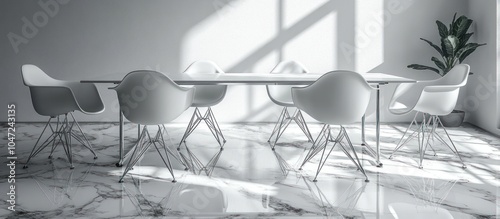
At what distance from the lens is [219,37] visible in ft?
21.1

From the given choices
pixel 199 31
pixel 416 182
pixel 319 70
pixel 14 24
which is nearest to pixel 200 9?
pixel 199 31

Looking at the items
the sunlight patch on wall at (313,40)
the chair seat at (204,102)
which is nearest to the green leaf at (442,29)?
the sunlight patch on wall at (313,40)

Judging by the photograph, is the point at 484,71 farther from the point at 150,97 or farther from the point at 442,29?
the point at 150,97

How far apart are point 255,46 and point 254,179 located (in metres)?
2.96

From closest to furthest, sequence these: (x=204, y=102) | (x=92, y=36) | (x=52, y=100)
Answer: (x=52, y=100) → (x=204, y=102) → (x=92, y=36)

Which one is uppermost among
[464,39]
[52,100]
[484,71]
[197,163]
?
[464,39]

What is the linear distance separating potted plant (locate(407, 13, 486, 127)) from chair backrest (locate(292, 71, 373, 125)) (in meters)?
2.64

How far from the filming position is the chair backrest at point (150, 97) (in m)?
3.57

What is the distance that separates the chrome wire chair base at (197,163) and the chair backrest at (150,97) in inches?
19.8

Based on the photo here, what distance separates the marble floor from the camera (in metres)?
3.03

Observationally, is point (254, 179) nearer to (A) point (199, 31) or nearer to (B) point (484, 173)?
(B) point (484, 173)

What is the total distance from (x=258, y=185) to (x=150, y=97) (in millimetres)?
906

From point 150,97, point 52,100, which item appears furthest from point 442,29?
point 52,100

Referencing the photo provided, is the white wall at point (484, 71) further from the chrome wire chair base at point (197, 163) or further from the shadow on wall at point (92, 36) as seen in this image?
the chrome wire chair base at point (197, 163)
